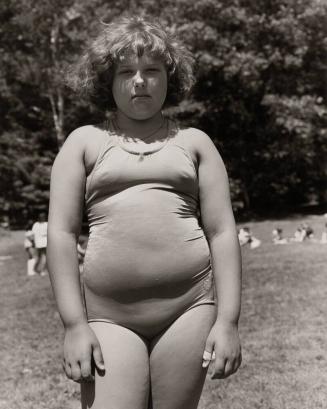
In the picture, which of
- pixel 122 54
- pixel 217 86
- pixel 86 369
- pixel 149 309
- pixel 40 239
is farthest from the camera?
pixel 217 86

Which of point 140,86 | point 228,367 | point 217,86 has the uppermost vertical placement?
point 140,86

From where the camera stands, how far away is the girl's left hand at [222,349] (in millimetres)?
2291

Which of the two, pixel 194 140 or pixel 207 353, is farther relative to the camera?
pixel 194 140

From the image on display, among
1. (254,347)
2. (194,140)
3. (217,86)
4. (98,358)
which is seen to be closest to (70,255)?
(98,358)

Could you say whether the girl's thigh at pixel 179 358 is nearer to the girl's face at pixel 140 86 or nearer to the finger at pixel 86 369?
the finger at pixel 86 369

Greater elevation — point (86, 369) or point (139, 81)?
point (139, 81)

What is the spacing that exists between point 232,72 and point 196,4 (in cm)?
297

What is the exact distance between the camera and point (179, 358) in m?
2.32

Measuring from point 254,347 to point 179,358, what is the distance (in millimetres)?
4204

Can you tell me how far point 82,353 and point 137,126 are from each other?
0.90 metres

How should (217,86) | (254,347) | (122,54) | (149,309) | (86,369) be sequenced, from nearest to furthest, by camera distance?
(86,369) → (149,309) → (122,54) → (254,347) → (217,86)

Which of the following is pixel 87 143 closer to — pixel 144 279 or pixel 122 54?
pixel 122 54

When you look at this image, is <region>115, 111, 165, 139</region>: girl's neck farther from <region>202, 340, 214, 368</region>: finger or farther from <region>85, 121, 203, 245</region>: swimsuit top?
<region>202, 340, 214, 368</region>: finger


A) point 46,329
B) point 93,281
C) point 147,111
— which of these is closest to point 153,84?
point 147,111
